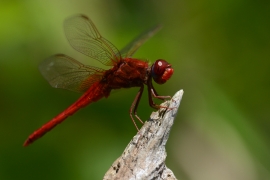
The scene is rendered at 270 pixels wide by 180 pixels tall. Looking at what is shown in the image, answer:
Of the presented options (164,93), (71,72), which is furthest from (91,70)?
(164,93)

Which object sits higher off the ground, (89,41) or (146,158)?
Answer: (89,41)

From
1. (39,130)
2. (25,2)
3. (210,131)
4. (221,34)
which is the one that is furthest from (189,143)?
(25,2)

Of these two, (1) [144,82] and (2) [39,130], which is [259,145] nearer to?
(1) [144,82]

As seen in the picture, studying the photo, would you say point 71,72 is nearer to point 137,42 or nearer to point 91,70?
point 91,70

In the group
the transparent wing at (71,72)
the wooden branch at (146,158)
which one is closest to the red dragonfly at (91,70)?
the transparent wing at (71,72)

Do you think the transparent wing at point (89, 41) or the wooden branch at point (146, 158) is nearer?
the wooden branch at point (146, 158)

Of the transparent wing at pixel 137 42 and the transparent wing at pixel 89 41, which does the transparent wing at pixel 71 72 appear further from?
the transparent wing at pixel 137 42

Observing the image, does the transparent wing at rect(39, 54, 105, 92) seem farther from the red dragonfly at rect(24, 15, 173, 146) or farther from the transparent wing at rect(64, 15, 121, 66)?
the transparent wing at rect(64, 15, 121, 66)
